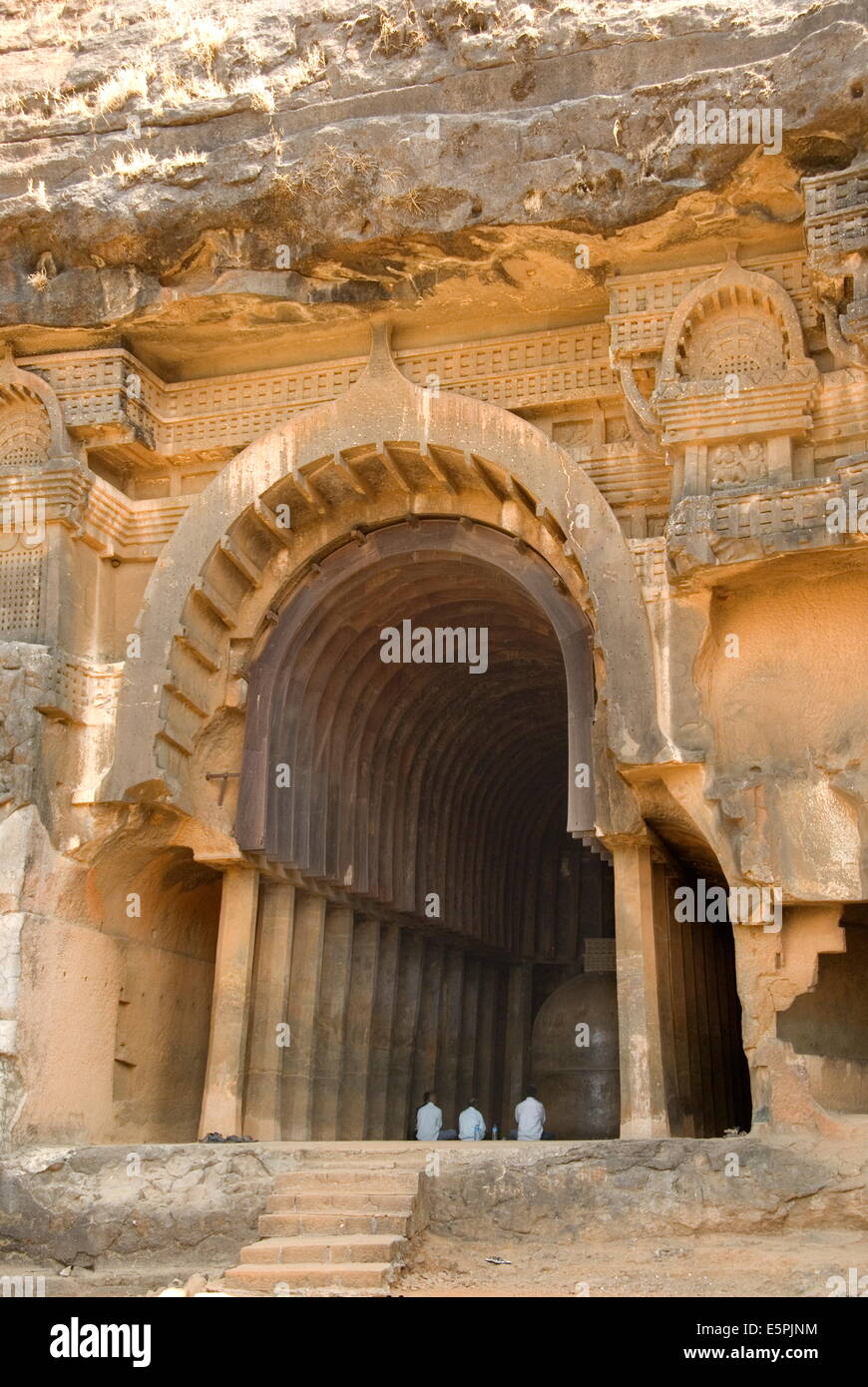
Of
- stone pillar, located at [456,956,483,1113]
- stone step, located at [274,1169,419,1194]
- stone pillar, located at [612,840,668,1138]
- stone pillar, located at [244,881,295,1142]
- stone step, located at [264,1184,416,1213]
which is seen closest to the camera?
stone step, located at [264,1184,416,1213]

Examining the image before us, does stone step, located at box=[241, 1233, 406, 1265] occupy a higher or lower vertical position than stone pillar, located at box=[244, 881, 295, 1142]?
lower

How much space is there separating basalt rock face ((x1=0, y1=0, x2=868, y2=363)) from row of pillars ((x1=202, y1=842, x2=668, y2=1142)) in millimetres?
5069

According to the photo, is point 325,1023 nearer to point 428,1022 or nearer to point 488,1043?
point 428,1022

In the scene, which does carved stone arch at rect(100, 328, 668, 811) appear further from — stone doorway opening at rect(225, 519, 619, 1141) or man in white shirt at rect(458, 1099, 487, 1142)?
man in white shirt at rect(458, 1099, 487, 1142)

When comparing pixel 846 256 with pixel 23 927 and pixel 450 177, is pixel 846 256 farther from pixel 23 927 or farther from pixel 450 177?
pixel 23 927

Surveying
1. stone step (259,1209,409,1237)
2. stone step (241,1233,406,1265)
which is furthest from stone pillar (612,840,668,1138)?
stone step (241,1233,406,1265)

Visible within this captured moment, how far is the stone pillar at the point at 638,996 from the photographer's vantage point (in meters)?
12.6

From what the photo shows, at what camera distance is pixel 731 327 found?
512 inches

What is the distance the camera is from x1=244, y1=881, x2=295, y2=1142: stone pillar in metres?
14.0

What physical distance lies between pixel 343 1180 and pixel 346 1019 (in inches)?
162

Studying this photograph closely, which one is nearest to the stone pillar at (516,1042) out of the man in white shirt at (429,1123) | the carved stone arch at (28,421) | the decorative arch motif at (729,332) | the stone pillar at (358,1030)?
the man in white shirt at (429,1123)

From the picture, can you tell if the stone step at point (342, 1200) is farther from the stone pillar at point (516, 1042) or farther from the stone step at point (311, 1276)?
the stone pillar at point (516, 1042)

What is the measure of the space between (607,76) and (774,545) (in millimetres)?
4126

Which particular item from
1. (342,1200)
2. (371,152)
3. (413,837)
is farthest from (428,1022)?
(371,152)
